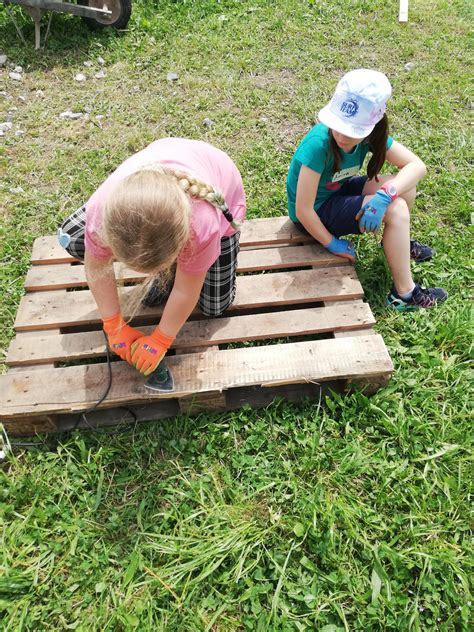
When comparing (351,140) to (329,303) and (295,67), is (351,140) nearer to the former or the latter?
(329,303)

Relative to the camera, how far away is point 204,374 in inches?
81.7

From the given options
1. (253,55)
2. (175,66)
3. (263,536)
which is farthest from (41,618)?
(253,55)

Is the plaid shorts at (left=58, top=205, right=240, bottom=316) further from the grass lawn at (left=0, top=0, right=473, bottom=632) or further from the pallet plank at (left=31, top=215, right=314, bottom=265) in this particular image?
the grass lawn at (left=0, top=0, right=473, bottom=632)

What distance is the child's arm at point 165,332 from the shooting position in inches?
73.8

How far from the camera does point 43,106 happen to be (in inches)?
150

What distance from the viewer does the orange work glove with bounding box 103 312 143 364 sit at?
2.00 meters

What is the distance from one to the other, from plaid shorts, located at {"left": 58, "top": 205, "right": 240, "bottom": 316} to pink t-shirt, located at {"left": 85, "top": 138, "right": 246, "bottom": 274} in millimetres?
221

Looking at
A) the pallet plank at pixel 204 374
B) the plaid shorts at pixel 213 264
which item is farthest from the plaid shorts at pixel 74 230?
the pallet plank at pixel 204 374

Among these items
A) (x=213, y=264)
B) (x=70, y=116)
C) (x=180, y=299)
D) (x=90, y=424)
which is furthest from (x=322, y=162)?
(x=70, y=116)

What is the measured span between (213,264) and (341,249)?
2.57ft

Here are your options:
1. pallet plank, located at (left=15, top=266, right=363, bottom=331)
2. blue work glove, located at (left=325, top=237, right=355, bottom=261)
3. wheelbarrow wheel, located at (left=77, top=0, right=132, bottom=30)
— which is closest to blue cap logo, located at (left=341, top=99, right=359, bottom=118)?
blue work glove, located at (left=325, top=237, right=355, bottom=261)

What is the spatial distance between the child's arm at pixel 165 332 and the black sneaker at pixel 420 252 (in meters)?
1.53

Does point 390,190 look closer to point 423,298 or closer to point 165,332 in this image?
point 423,298

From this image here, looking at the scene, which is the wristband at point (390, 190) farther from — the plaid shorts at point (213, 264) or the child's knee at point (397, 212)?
the plaid shorts at point (213, 264)
